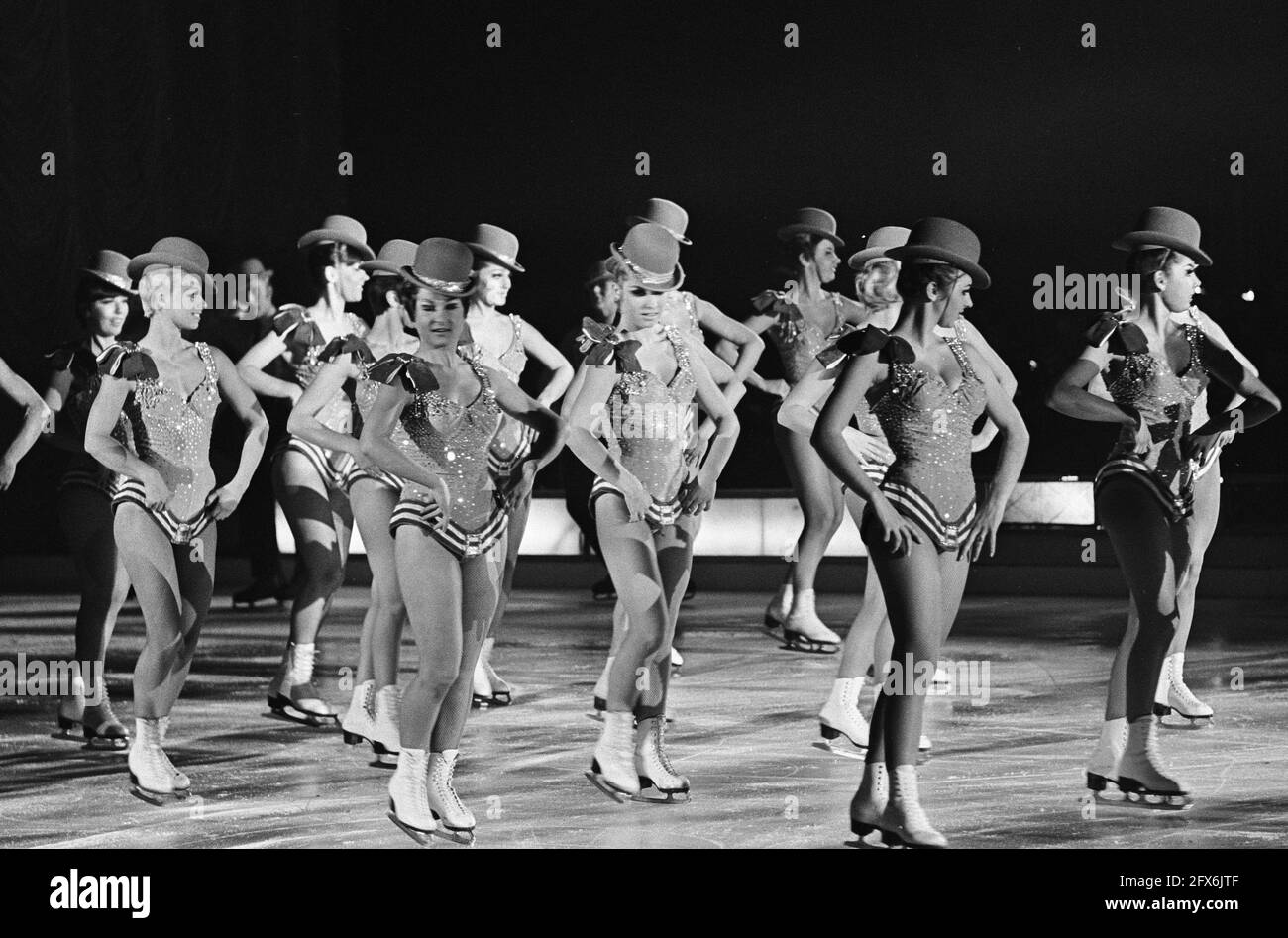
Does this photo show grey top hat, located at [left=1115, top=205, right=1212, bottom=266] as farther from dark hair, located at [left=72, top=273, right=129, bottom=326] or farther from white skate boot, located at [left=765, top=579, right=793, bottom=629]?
white skate boot, located at [left=765, top=579, right=793, bottom=629]

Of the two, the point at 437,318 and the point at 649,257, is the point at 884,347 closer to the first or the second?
the point at 649,257

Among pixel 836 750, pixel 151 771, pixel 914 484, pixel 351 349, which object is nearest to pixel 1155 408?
pixel 914 484

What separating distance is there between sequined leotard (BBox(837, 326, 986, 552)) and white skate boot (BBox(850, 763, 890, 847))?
2.02 ft

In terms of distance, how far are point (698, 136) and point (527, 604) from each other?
10.6ft

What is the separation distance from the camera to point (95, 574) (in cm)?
635

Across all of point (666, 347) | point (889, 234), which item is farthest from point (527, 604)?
point (666, 347)

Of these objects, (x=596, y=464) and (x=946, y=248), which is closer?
(x=946, y=248)

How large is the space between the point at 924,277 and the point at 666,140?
7.27 meters

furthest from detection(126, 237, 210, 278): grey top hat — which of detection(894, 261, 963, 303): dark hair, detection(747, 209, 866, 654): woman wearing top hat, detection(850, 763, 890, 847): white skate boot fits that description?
detection(747, 209, 866, 654): woman wearing top hat

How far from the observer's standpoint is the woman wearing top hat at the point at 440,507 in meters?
4.61

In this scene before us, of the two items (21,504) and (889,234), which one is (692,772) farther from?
(21,504)

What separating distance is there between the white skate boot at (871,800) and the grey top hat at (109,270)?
3234 millimetres

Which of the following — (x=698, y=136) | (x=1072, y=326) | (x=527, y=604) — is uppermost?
(x=698, y=136)
